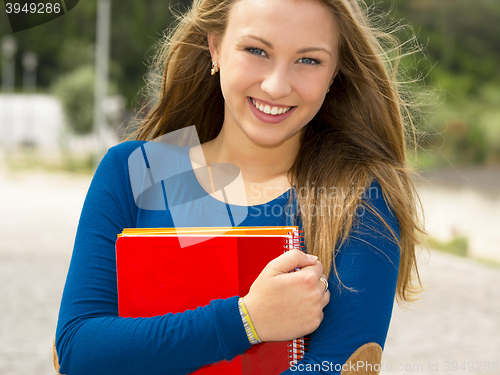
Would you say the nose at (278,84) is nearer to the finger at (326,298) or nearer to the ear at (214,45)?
the ear at (214,45)

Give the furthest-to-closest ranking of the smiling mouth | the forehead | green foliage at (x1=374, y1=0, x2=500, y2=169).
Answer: green foliage at (x1=374, y1=0, x2=500, y2=169) < the smiling mouth < the forehead

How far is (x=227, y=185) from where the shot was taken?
169cm

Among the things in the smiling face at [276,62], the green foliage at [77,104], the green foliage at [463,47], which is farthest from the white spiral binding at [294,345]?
the green foliage at [77,104]

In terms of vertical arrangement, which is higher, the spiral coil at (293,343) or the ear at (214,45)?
the ear at (214,45)

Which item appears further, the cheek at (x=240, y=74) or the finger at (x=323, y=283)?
the cheek at (x=240, y=74)

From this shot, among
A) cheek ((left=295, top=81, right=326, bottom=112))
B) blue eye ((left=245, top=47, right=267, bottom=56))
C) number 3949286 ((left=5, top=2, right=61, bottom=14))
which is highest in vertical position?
number 3949286 ((left=5, top=2, right=61, bottom=14))

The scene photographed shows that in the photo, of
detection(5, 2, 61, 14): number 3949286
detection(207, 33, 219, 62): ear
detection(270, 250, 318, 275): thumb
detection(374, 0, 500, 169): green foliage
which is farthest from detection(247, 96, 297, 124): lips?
detection(374, 0, 500, 169): green foliage

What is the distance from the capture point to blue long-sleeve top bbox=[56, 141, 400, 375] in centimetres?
127

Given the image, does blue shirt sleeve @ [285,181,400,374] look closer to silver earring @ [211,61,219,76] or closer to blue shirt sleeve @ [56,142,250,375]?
blue shirt sleeve @ [56,142,250,375]

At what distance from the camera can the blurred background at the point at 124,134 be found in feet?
16.4

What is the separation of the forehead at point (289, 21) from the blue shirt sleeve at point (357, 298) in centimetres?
47

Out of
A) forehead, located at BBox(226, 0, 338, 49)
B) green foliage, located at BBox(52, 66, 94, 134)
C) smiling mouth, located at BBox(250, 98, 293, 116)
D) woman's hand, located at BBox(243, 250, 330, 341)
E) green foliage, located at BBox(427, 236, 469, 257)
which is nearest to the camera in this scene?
woman's hand, located at BBox(243, 250, 330, 341)

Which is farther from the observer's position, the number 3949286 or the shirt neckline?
the number 3949286

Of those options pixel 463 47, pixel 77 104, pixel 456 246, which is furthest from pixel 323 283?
pixel 463 47
